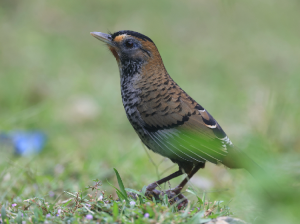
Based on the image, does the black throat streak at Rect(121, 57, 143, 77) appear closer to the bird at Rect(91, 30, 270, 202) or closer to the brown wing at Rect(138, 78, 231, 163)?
the bird at Rect(91, 30, 270, 202)

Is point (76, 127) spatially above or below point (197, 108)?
below

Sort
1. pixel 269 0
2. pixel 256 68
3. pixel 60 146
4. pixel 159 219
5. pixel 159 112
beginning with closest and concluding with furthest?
pixel 159 219
pixel 159 112
pixel 60 146
pixel 256 68
pixel 269 0

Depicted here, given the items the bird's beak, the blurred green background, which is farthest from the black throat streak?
the blurred green background

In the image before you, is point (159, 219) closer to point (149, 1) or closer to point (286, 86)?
point (286, 86)

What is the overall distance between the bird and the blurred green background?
0.32 meters

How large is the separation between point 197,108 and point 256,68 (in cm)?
570

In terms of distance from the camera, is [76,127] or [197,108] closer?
[197,108]

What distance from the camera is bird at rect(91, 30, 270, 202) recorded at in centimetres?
324

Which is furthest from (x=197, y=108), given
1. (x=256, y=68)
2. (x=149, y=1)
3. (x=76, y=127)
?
(x=149, y=1)

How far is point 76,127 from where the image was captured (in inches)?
246

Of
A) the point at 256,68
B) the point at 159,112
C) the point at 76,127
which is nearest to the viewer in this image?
the point at 159,112

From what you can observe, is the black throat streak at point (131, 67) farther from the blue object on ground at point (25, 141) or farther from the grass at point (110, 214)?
the blue object on ground at point (25, 141)

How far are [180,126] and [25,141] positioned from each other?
2.34m

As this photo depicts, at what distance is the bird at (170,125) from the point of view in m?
3.24
